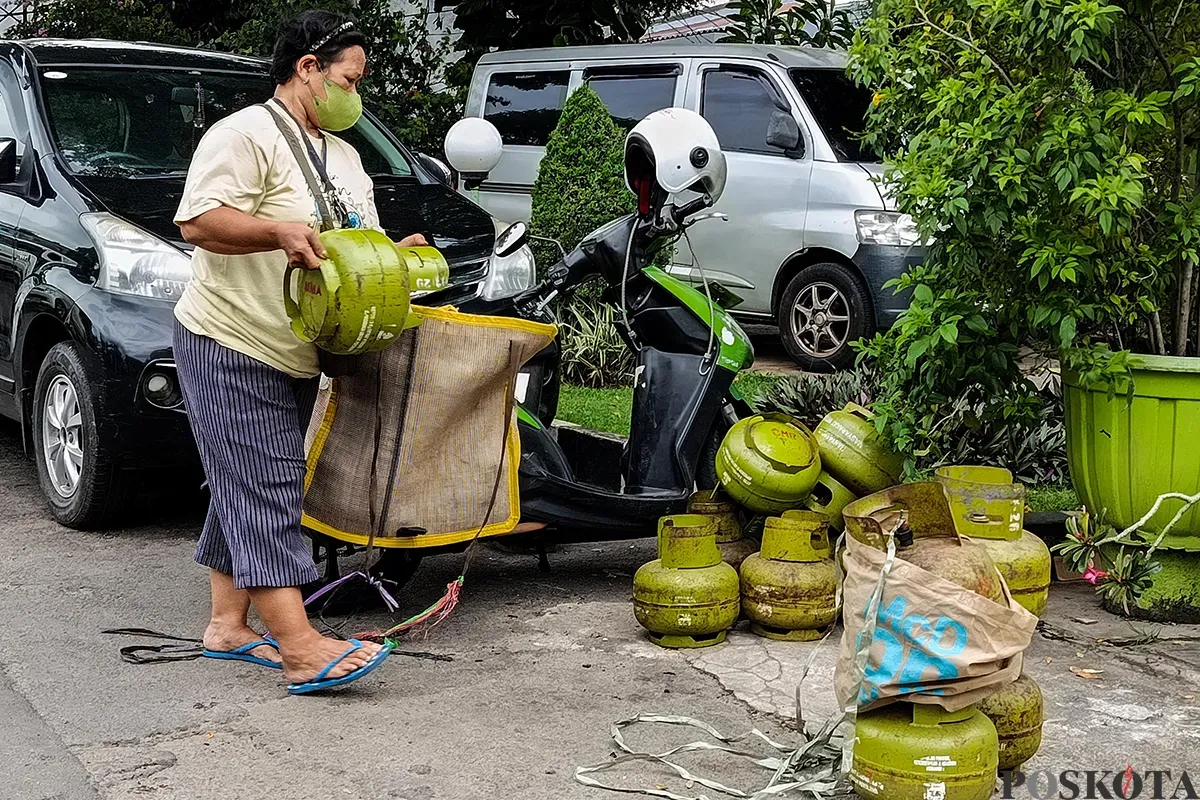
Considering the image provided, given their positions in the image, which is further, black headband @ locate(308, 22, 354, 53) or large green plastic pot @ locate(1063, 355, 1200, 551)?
large green plastic pot @ locate(1063, 355, 1200, 551)

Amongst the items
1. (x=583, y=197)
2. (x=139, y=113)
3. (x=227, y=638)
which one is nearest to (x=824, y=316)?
(x=583, y=197)

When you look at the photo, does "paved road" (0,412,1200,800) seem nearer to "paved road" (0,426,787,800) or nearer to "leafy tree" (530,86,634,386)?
"paved road" (0,426,787,800)

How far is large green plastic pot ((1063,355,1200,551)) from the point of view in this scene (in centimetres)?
447

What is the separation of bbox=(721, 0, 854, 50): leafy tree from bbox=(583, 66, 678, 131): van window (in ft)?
5.54

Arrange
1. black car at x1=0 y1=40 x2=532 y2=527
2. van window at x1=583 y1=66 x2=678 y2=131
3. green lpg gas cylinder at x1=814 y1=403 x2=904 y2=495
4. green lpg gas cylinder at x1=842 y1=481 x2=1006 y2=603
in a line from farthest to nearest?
1. van window at x1=583 y1=66 x2=678 y2=131
2. black car at x1=0 y1=40 x2=532 y2=527
3. green lpg gas cylinder at x1=814 y1=403 x2=904 y2=495
4. green lpg gas cylinder at x1=842 y1=481 x2=1006 y2=603

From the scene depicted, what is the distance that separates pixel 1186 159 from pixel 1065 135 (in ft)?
2.37

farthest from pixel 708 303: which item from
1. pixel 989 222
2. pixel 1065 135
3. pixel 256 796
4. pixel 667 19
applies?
pixel 667 19

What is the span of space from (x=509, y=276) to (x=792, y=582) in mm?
2294

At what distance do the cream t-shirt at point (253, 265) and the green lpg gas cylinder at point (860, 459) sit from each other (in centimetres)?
196

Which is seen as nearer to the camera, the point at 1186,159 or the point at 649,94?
the point at 1186,159

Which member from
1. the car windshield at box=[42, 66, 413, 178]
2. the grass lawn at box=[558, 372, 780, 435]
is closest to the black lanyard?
the car windshield at box=[42, 66, 413, 178]

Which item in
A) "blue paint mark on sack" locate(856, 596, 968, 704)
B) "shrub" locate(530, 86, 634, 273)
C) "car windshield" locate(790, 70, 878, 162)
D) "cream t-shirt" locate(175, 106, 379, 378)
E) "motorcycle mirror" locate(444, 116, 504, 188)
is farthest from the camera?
"car windshield" locate(790, 70, 878, 162)

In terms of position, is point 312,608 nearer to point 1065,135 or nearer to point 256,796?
point 256,796

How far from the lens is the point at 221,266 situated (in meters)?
3.89
